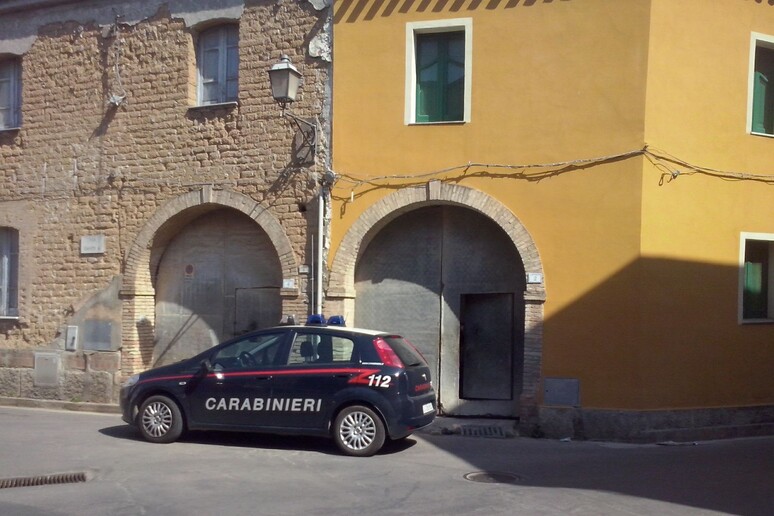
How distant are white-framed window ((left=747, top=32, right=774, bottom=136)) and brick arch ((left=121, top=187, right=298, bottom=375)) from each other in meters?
7.46

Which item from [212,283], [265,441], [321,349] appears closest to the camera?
[321,349]

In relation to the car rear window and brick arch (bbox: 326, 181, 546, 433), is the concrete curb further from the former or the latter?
the car rear window

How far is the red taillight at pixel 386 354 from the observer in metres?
9.52

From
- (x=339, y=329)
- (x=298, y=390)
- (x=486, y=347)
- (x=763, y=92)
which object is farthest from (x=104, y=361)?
(x=763, y=92)

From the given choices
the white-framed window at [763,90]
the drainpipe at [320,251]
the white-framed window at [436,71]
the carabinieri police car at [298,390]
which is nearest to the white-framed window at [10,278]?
the carabinieri police car at [298,390]

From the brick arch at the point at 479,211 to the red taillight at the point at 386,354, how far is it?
2.42 m

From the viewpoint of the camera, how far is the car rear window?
9.78m

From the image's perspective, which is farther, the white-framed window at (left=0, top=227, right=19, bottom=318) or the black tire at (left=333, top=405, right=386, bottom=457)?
the white-framed window at (left=0, top=227, right=19, bottom=318)

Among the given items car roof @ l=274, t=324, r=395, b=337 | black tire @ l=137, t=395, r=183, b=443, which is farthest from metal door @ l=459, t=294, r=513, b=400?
Result: black tire @ l=137, t=395, r=183, b=443

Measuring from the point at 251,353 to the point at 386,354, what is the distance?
1692 mm

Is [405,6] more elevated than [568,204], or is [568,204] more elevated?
[405,6]

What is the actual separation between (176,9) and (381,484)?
8882 millimetres

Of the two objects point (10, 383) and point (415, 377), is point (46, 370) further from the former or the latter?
point (415, 377)

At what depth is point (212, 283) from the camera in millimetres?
13648
